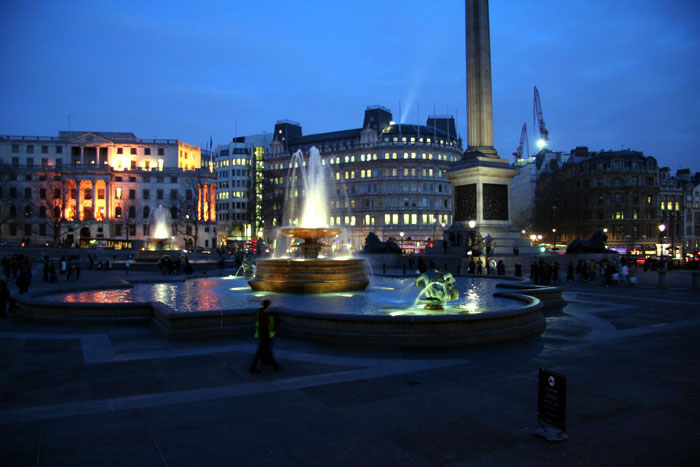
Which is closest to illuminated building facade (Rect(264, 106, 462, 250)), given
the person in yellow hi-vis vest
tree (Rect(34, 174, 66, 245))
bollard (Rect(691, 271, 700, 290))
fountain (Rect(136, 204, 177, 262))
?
fountain (Rect(136, 204, 177, 262))

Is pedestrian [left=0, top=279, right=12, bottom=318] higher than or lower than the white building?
lower

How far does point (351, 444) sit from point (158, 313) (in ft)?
29.3

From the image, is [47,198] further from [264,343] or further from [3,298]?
[264,343]

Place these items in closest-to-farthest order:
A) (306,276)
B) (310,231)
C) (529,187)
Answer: (306,276), (310,231), (529,187)

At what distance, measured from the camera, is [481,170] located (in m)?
35.8

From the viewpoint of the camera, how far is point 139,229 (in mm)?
93625

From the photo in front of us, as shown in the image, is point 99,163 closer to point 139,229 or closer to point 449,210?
point 139,229

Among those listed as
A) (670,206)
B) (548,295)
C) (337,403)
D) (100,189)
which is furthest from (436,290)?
(670,206)

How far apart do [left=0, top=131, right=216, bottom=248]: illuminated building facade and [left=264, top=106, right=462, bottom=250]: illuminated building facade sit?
1829 centimetres

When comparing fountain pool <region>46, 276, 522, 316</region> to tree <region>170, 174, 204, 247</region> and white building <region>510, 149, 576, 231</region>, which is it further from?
white building <region>510, 149, 576, 231</region>

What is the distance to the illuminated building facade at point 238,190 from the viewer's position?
110m

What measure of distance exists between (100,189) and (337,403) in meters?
99.3

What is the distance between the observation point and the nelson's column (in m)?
36.2

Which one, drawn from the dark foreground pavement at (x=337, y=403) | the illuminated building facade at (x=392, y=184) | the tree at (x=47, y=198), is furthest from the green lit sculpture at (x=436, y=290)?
the tree at (x=47, y=198)
